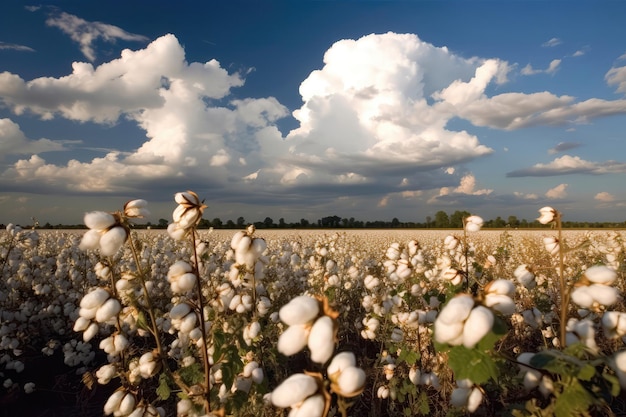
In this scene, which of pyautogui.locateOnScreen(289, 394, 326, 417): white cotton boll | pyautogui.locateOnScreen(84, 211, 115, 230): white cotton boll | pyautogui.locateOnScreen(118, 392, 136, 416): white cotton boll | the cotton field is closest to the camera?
pyautogui.locateOnScreen(289, 394, 326, 417): white cotton boll

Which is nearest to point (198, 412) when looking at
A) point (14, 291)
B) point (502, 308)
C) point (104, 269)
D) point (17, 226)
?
point (104, 269)

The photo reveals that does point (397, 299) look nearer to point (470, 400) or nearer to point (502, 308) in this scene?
point (470, 400)

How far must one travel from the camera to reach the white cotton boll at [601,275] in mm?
2213

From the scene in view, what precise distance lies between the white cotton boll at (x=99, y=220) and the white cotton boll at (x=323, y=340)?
164 cm

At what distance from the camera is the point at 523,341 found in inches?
293

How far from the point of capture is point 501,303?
1920mm

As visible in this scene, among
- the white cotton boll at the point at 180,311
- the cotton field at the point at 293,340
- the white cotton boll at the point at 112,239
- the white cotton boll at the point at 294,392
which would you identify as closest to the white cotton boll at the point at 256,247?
the cotton field at the point at 293,340

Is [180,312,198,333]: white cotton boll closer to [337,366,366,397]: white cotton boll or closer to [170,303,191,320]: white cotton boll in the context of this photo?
[170,303,191,320]: white cotton boll

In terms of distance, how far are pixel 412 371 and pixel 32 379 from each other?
7276mm

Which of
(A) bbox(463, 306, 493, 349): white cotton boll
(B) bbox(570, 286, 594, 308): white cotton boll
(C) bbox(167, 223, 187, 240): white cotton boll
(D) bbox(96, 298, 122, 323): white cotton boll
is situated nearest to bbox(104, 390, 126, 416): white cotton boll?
(D) bbox(96, 298, 122, 323): white cotton boll

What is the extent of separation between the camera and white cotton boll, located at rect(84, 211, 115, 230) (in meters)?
2.57

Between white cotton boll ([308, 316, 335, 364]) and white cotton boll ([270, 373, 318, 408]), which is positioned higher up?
white cotton boll ([308, 316, 335, 364])

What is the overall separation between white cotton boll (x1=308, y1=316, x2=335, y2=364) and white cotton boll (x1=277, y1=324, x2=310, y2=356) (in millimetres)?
73

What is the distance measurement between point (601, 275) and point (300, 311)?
1.72 m
